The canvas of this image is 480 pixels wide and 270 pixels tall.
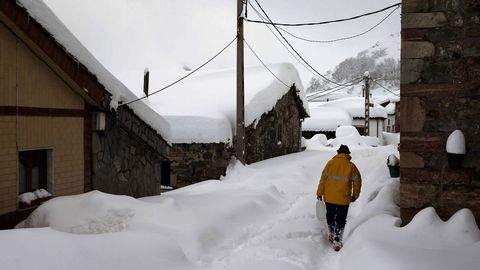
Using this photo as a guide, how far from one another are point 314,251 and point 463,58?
3.17 meters

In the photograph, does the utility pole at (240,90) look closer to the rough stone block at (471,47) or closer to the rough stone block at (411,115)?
the rough stone block at (411,115)

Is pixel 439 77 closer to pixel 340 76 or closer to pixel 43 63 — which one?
pixel 43 63

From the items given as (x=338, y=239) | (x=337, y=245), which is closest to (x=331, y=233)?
(x=338, y=239)

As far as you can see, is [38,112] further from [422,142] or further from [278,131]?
[278,131]

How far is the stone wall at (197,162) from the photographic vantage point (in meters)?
14.0

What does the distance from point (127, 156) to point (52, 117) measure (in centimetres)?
232

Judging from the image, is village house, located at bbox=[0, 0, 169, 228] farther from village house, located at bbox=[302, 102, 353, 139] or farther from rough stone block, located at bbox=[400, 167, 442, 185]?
village house, located at bbox=[302, 102, 353, 139]

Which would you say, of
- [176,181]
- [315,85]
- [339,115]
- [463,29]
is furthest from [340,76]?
[463,29]

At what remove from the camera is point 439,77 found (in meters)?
5.38

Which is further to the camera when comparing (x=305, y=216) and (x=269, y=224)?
(x=305, y=216)

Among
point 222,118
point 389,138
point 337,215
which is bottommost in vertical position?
point 337,215

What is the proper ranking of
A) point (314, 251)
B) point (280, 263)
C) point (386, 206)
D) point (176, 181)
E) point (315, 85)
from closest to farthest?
point (280, 263) → point (314, 251) → point (386, 206) → point (176, 181) → point (315, 85)

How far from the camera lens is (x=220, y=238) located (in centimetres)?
636

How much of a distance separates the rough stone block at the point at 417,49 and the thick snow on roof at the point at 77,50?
5040 millimetres
